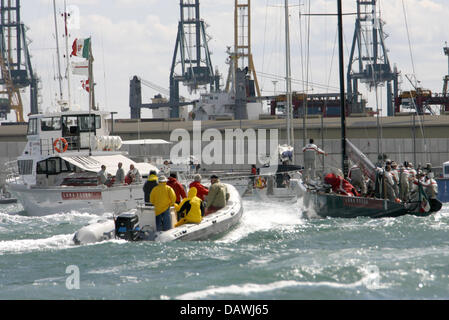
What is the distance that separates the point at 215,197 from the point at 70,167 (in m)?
11.6

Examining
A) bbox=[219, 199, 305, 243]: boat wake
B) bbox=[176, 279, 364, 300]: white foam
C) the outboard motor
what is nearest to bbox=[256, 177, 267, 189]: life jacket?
bbox=[219, 199, 305, 243]: boat wake

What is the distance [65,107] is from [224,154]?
15.7 m

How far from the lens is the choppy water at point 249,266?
10.9 meters

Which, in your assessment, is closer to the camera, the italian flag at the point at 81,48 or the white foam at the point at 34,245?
the white foam at the point at 34,245

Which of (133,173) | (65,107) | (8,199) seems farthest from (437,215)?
(8,199)

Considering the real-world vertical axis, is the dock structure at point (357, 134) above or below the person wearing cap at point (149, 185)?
above

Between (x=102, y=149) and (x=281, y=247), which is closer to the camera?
(x=281, y=247)

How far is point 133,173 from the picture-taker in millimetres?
Answer: 26469

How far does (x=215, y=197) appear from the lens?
17578mm

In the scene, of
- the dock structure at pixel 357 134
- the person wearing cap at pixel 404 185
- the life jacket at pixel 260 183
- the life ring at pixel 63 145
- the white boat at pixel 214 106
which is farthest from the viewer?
the white boat at pixel 214 106

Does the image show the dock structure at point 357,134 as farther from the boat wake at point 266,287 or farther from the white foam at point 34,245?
the boat wake at point 266,287

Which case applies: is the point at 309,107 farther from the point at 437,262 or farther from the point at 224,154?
the point at 437,262

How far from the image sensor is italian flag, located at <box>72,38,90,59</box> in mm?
31359

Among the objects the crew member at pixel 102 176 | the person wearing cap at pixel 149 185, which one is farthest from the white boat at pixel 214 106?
the person wearing cap at pixel 149 185
